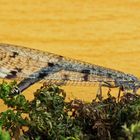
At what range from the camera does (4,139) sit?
1.82 meters

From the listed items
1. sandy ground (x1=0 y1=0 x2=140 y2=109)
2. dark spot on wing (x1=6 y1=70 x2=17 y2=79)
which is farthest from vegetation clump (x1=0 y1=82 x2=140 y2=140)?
sandy ground (x1=0 y1=0 x2=140 y2=109)

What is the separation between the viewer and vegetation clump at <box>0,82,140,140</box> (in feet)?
6.57

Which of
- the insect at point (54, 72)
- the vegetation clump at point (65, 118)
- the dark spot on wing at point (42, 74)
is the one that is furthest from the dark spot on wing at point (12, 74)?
the vegetation clump at point (65, 118)

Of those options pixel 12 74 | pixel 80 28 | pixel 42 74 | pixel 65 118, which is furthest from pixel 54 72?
pixel 80 28

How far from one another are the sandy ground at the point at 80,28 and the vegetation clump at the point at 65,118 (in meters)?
3.06

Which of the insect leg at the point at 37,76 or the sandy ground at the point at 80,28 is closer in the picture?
the insect leg at the point at 37,76

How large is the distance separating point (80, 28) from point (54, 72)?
3.91 metres

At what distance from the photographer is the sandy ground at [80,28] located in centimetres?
583

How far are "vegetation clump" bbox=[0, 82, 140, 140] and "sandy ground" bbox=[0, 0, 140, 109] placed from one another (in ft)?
10.0

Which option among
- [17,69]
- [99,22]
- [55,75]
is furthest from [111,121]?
[99,22]

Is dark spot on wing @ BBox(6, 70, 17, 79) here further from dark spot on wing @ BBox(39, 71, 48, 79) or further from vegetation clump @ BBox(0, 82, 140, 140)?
vegetation clump @ BBox(0, 82, 140, 140)

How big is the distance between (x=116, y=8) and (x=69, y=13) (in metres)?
0.56

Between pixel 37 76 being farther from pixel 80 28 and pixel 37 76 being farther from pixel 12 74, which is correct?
pixel 80 28

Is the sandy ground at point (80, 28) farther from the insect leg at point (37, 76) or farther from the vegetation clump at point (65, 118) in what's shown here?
the vegetation clump at point (65, 118)
